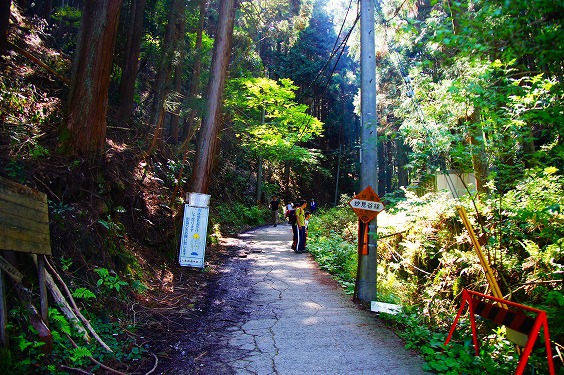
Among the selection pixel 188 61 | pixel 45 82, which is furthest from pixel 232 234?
pixel 45 82

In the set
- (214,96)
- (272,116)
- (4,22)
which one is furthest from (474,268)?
(272,116)

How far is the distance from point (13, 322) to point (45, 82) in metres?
7.47

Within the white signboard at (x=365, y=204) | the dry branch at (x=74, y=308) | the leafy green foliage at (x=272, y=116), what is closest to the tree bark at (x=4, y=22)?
the dry branch at (x=74, y=308)

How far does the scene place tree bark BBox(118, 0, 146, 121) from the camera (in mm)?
11977

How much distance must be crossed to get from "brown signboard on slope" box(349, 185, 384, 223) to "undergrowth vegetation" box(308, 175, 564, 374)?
373 mm

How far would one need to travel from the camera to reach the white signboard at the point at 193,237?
360 inches

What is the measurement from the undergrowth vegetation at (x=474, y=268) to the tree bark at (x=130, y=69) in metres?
7.83

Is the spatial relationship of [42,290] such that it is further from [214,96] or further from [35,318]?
[214,96]

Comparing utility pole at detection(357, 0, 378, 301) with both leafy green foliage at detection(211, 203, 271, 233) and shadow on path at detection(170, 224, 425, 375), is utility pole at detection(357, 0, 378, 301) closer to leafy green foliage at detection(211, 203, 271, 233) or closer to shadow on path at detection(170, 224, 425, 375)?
shadow on path at detection(170, 224, 425, 375)

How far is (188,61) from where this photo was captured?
17.3m

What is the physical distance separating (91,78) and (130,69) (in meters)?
5.20

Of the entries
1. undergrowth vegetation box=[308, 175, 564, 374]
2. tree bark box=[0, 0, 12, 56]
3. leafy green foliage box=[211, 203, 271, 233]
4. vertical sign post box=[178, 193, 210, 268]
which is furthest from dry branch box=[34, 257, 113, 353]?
leafy green foliage box=[211, 203, 271, 233]

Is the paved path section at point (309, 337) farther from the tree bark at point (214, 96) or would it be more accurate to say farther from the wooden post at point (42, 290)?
the tree bark at point (214, 96)

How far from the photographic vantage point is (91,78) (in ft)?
24.0
